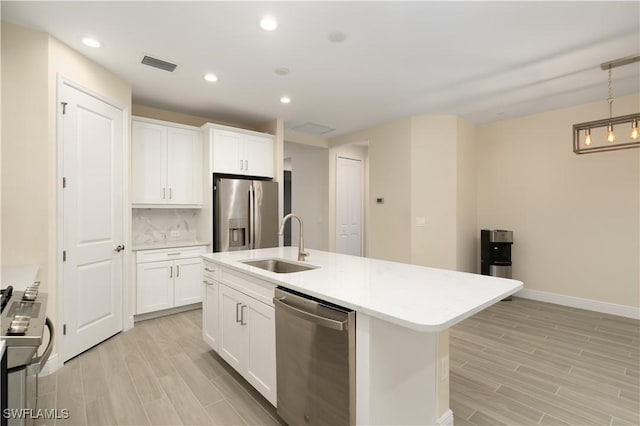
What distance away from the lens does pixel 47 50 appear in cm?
238

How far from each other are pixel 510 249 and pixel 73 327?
5516 millimetres

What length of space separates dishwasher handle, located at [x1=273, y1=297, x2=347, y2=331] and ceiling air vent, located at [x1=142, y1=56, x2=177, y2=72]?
2582 millimetres

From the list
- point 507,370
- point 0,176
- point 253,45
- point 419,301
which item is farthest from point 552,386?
point 0,176

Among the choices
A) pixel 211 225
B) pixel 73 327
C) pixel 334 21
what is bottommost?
pixel 73 327

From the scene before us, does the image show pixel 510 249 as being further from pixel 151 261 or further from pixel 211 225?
pixel 151 261

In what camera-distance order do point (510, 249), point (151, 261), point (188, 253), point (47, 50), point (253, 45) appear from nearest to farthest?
point (47, 50) → point (253, 45) → point (151, 261) → point (188, 253) → point (510, 249)

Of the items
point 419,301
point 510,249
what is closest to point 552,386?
point 419,301

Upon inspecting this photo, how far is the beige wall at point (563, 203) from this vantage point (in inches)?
148

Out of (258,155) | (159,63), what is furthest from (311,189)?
(159,63)

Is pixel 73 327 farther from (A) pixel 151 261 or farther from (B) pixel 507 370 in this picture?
(B) pixel 507 370

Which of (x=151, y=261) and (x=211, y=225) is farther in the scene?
(x=211, y=225)

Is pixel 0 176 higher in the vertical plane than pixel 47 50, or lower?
lower

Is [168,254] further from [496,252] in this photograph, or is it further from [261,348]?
[496,252]

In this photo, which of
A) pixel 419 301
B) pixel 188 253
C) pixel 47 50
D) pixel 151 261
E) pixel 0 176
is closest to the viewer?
pixel 419 301
